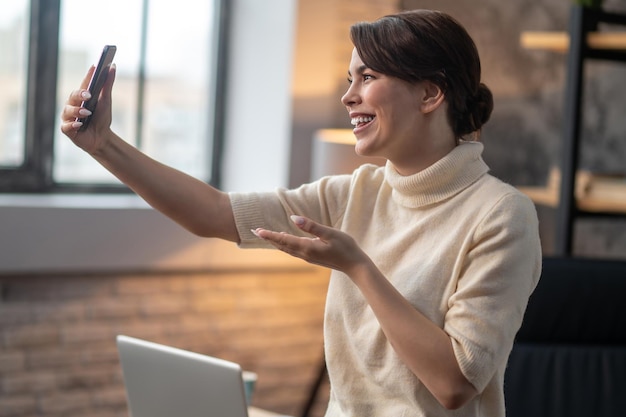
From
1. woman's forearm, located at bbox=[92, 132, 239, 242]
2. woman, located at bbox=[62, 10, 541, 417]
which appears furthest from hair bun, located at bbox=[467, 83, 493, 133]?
woman's forearm, located at bbox=[92, 132, 239, 242]

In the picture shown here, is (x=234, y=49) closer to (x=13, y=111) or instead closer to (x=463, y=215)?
(x=13, y=111)

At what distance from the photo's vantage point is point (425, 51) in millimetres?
1507

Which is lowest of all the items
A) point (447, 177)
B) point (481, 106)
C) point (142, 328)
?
point (142, 328)

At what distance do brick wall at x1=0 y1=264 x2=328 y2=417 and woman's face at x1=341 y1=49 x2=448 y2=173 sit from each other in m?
2.02

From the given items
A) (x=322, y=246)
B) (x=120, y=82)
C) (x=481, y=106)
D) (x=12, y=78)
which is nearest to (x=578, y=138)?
(x=481, y=106)

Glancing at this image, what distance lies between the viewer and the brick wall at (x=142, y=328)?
10.8ft

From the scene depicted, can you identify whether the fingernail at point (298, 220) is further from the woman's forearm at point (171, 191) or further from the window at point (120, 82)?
the window at point (120, 82)

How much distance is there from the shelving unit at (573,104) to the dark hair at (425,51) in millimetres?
1537

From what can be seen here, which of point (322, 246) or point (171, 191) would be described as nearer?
point (322, 246)

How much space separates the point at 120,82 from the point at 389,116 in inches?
94.7

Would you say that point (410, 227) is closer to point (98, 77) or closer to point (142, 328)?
point (98, 77)

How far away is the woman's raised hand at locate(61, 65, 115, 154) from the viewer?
1.58 meters

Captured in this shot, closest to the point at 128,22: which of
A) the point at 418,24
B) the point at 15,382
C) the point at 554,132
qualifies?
the point at 15,382

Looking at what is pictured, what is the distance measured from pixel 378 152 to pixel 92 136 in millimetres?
477
